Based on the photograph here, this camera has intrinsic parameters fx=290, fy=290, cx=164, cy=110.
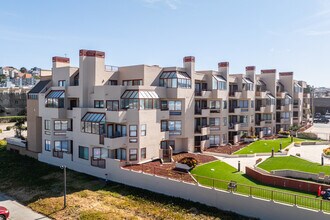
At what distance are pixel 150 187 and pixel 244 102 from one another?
93.4 feet

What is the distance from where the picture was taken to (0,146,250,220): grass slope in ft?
74.1

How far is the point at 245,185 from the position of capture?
2211cm

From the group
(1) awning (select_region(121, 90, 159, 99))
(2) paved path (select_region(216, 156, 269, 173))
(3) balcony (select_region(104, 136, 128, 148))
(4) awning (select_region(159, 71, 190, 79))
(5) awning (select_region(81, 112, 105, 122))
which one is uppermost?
(4) awning (select_region(159, 71, 190, 79))

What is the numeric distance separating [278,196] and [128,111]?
1735 centimetres

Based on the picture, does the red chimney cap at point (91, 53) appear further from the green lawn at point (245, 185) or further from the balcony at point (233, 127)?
the balcony at point (233, 127)

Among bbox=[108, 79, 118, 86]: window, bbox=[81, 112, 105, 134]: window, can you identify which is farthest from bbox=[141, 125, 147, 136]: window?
bbox=[108, 79, 118, 86]: window

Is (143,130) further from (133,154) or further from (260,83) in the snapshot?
(260,83)

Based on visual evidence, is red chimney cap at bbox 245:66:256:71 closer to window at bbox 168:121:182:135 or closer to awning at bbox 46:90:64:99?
window at bbox 168:121:182:135

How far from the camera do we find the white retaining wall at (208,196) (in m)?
19.7

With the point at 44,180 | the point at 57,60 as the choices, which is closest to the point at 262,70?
the point at 57,60

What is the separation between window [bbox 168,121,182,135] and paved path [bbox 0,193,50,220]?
1859 centimetres

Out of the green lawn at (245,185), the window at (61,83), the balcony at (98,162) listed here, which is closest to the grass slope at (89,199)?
the balcony at (98,162)

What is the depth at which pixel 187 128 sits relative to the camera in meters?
38.5

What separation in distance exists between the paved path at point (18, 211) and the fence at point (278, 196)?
14.3 meters
